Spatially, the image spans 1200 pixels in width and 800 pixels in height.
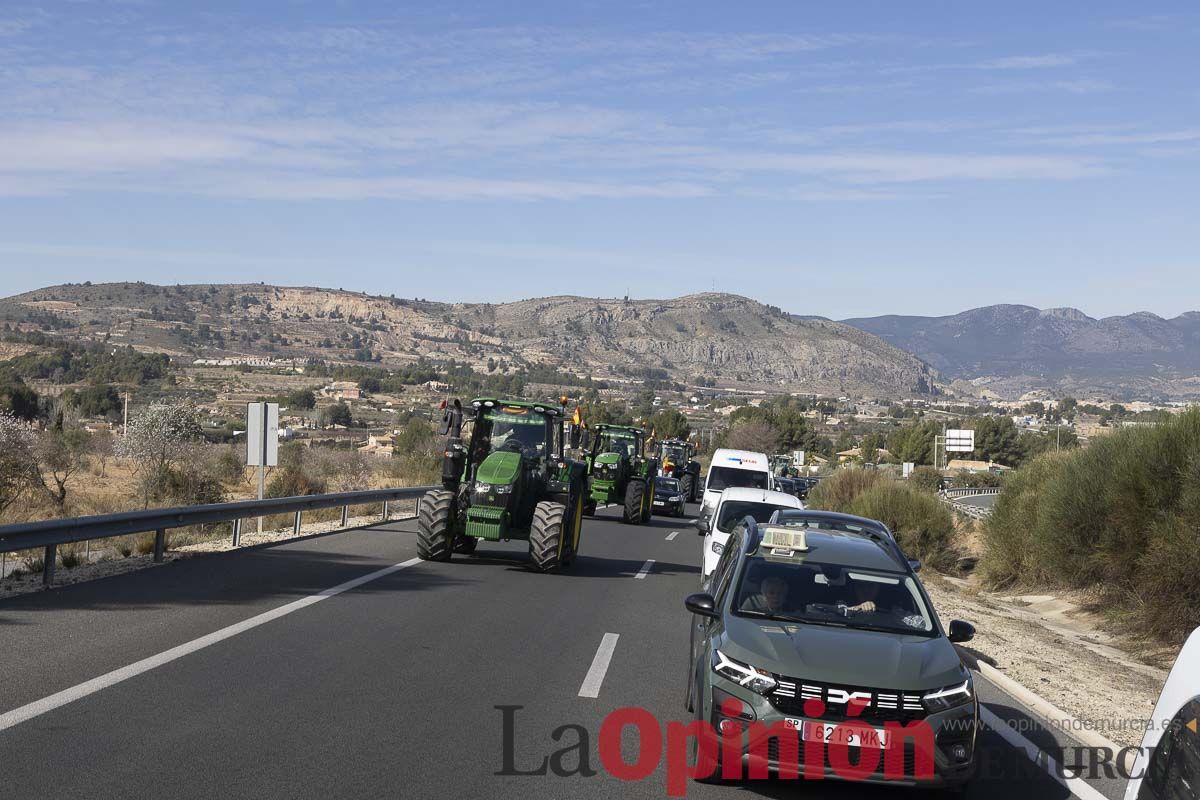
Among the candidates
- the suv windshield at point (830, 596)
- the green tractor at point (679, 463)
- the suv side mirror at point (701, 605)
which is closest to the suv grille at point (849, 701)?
the suv windshield at point (830, 596)

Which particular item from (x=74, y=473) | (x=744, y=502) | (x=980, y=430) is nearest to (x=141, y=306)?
(x=980, y=430)

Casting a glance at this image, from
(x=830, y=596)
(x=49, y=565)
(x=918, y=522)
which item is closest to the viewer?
(x=830, y=596)

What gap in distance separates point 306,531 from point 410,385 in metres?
98.3

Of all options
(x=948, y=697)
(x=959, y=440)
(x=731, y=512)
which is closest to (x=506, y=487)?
(x=731, y=512)

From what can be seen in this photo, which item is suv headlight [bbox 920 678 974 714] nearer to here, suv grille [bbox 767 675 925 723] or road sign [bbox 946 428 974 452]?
suv grille [bbox 767 675 925 723]

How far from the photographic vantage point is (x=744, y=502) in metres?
17.9

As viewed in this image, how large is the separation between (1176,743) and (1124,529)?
49.8 ft

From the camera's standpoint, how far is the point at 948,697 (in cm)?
709

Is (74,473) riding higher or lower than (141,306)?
lower

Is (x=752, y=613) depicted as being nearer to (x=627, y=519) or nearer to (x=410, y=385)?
(x=627, y=519)

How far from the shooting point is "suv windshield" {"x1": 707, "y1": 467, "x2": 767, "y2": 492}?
29906mm

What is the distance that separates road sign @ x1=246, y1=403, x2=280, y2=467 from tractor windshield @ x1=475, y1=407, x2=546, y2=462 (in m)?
4.43

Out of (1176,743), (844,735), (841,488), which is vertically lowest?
(841,488)

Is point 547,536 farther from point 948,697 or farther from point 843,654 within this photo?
point 948,697
